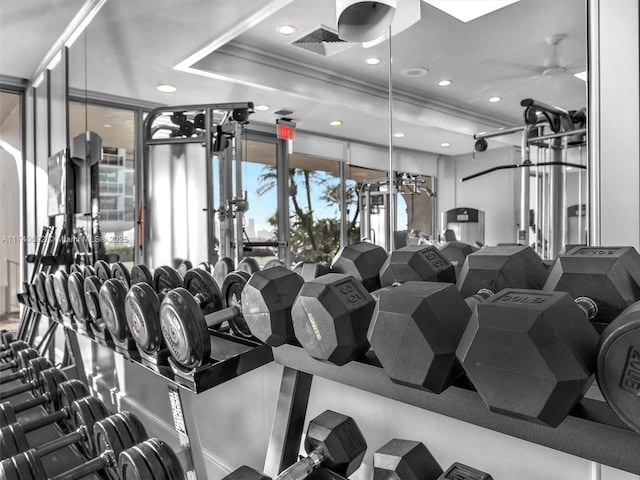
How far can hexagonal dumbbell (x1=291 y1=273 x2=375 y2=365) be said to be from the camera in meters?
0.71

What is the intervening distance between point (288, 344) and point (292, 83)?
3.89 feet

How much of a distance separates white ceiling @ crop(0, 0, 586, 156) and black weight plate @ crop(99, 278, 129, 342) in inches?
36.4

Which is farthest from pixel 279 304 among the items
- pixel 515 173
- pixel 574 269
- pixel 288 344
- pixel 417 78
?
pixel 417 78

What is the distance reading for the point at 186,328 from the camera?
43.0 inches

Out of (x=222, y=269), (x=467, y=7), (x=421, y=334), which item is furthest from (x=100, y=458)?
(x=467, y=7)

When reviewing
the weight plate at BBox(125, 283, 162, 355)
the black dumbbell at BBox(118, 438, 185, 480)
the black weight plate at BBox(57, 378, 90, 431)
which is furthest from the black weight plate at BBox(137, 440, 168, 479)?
the black weight plate at BBox(57, 378, 90, 431)

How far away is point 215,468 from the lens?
1.85 metres

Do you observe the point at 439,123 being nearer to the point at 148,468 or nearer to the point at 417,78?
the point at 417,78

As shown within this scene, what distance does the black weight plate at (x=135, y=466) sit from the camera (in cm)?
114

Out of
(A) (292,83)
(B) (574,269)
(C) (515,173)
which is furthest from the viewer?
(A) (292,83)

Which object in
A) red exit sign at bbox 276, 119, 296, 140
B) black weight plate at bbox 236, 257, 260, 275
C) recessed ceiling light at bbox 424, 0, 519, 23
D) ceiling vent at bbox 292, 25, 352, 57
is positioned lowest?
black weight plate at bbox 236, 257, 260, 275

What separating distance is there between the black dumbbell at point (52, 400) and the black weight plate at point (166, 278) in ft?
2.10

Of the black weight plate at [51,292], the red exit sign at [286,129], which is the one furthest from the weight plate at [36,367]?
the red exit sign at [286,129]

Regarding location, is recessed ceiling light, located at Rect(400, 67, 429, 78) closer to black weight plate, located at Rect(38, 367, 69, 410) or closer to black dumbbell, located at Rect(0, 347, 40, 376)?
black weight plate, located at Rect(38, 367, 69, 410)
